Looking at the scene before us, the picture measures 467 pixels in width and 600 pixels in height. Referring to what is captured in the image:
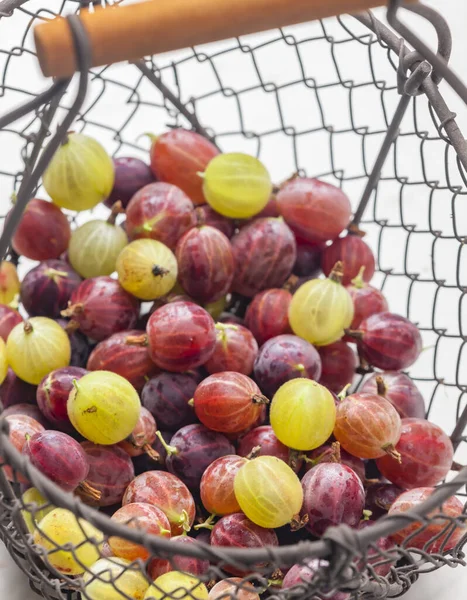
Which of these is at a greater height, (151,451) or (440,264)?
(440,264)

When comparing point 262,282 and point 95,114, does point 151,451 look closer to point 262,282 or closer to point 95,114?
point 262,282

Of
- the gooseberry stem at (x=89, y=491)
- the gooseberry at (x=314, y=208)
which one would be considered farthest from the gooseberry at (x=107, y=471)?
the gooseberry at (x=314, y=208)

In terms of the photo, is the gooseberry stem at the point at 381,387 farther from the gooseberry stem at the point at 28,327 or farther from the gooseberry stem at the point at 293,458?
the gooseberry stem at the point at 28,327

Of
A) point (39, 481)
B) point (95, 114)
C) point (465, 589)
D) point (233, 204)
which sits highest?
point (95, 114)

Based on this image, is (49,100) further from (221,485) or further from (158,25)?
(221,485)

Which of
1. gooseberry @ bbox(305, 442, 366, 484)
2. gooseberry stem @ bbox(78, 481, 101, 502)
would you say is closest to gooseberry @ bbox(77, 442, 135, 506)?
gooseberry stem @ bbox(78, 481, 101, 502)

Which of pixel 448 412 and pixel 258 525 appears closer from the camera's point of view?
pixel 258 525

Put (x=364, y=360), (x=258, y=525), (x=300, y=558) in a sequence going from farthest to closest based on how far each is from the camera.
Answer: (x=364, y=360)
(x=258, y=525)
(x=300, y=558)

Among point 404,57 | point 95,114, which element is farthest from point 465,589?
point 95,114
